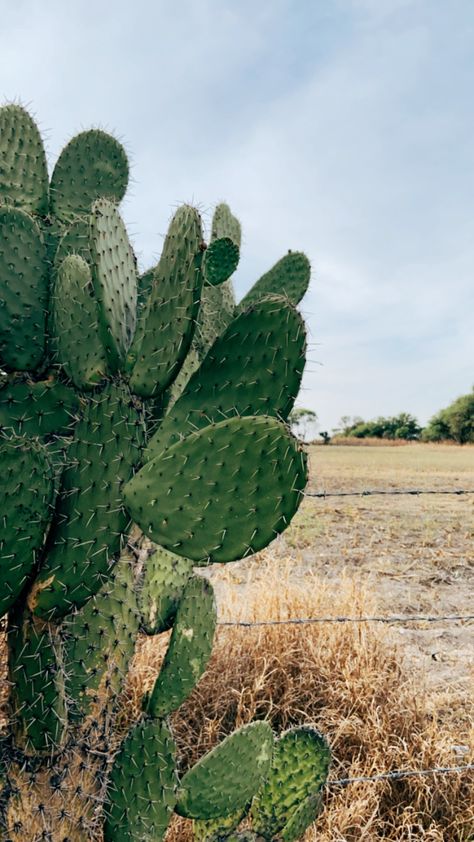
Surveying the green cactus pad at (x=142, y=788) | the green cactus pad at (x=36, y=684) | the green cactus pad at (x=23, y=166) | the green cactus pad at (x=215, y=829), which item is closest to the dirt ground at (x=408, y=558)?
the green cactus pad at (x=36, y=684)

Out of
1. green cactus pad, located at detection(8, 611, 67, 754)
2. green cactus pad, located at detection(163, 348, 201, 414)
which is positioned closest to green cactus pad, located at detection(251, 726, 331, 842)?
green cactus pad, located at detection(8, 611, 67, 754)

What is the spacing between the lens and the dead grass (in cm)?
212

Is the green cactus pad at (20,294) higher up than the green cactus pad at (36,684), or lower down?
higher up

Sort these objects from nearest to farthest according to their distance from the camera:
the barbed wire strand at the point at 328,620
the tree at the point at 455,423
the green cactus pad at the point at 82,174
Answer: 1. the green cactus pad at the point at 82,174
2. the barbed wire strand at the point at 328,620
3. the tree at the point at 455,423

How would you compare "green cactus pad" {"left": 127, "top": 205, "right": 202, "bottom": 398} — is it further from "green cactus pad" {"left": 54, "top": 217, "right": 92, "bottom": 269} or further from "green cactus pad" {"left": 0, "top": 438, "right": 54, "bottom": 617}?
"green cactus pad" {"left": 54, "top": 217, "right": 92, "bottom": 269}

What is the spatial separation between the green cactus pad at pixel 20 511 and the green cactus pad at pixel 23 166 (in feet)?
2.56

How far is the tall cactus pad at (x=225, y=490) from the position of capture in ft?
3.43

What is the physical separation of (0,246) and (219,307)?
78 centimetres

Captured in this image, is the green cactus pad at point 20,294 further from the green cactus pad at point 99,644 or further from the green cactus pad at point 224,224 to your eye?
the green cactus pad at point 224,224

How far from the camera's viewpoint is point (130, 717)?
2.45 metres

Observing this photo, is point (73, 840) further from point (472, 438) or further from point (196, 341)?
point (472, 438)

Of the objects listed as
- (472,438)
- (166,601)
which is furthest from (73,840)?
(472,438)

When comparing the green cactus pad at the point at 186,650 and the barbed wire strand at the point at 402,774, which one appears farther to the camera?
the barbed wire strand at the point at 402,774

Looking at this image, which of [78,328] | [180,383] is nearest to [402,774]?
[180,383]
